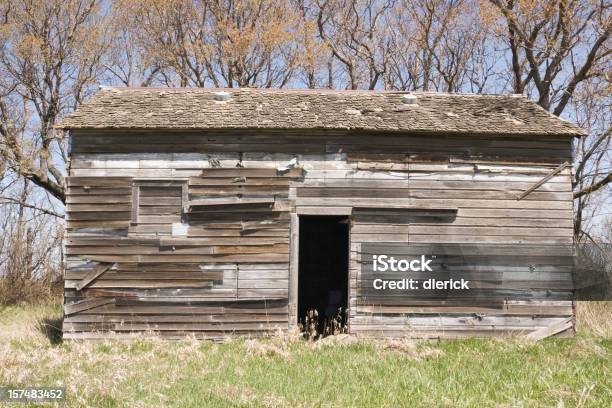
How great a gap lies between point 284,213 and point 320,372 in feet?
14.5

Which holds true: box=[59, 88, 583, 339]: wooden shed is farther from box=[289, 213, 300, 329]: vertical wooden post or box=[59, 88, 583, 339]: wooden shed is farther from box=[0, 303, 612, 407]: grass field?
box=[0, 303, 612, 407]: grass field

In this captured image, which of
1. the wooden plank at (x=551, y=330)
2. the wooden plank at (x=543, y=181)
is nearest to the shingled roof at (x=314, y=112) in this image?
the wooden plank at (x=543, y=181)

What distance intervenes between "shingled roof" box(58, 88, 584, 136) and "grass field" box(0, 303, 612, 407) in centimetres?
420

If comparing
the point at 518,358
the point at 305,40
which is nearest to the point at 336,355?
the point at 518,358

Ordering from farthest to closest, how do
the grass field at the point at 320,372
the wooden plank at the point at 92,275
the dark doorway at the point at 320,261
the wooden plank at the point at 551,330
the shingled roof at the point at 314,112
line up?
the dark doorway at the point at 320,261 < the shingled roof at the point at 314,112 < the wooden plank at the point at 551,330 < the wooden plank at the point at 92,275 < the grass field at the point at 320,372

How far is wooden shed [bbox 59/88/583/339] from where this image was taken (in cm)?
1153

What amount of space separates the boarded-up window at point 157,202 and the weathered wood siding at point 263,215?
2 cm

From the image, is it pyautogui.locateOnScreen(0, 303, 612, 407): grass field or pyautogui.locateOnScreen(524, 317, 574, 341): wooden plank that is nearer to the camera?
pyautogui.locateOnScreen(0, 303, 612, 407): grass field

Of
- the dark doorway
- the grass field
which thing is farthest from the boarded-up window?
the dark doorway

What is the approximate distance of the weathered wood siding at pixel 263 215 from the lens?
1152 cm

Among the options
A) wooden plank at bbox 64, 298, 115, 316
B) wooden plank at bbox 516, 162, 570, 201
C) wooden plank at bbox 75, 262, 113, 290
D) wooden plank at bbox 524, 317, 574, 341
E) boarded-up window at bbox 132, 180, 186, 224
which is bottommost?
wooden plank at bbox 524, 317, 574, 341

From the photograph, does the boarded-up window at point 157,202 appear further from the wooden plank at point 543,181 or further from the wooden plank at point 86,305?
the wooden plank at point 543,181

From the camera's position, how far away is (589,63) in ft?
58.2

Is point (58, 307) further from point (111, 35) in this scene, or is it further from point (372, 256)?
point (111, 35)
